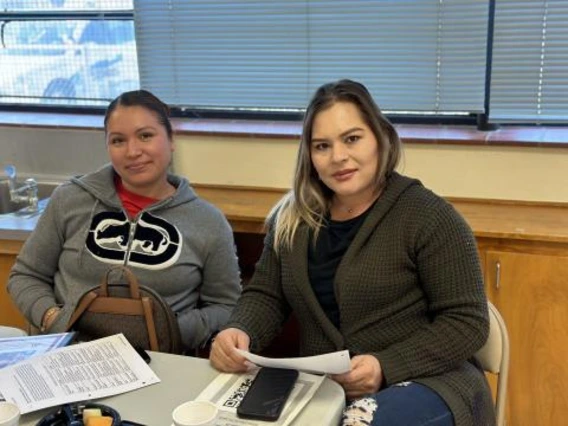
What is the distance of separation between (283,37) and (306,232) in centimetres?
112

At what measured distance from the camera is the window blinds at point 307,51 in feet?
7.70

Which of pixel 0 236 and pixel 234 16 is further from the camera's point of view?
pixel 234 16

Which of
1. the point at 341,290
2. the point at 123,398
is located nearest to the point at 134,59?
the point at 341,290

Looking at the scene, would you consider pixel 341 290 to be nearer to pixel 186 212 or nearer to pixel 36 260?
pixel 186 212

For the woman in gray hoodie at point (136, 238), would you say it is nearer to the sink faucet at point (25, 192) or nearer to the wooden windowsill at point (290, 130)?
the wooden windowsill at point (290, 130)

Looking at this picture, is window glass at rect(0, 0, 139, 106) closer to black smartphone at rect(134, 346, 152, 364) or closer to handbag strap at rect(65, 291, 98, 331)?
handbag strap at rect(65, 291, 98, 331)

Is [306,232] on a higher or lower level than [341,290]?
higher

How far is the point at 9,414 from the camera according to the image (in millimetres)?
1083

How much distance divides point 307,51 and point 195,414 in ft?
5.69

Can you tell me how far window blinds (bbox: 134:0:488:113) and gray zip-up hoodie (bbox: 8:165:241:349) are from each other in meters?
0.81

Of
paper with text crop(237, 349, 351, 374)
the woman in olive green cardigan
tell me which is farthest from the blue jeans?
paper with text crop(237, 349, 351, 374)

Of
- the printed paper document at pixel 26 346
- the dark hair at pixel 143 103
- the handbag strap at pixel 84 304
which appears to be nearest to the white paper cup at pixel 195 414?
the printed paper document at pixel 26 346

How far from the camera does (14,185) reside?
2672 mm

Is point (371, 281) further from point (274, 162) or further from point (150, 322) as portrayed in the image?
point (274, 162)
